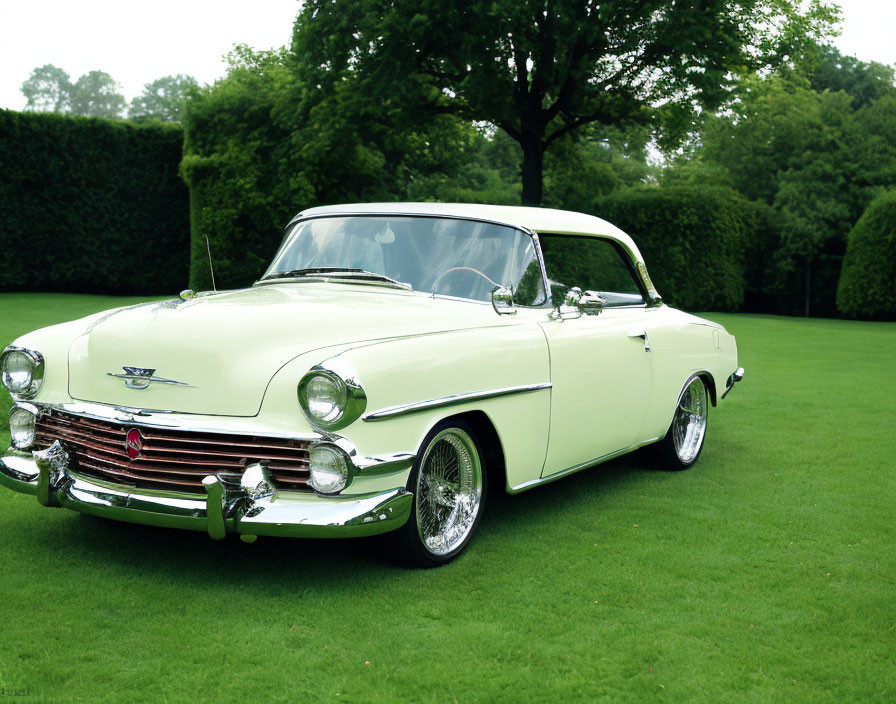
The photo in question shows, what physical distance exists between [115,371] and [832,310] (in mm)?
22315

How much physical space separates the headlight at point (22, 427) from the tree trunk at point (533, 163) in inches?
681

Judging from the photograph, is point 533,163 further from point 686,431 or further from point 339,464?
point 339,464

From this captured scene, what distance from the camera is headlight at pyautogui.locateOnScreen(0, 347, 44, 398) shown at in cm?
401

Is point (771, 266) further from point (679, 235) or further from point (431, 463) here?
point (431, 463)

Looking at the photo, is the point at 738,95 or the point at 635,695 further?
the point at 738,95

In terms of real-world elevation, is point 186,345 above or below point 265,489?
above

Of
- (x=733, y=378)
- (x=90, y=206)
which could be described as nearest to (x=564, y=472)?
(x=733, y=378)

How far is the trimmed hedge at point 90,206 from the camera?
70.4 ft

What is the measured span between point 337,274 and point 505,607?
2076 mm

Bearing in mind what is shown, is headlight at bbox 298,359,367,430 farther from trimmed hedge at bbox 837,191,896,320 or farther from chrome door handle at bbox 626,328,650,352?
trimmed hedge at bbox 837,191,896,320

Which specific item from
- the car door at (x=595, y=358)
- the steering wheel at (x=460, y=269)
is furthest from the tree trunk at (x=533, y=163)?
the steering wheel at (x=460, y=269)

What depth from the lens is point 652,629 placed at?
3393mm

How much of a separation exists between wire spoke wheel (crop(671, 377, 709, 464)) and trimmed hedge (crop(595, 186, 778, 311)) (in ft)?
51.4

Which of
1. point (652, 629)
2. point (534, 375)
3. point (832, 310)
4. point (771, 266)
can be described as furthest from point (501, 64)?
point (652, 629)
